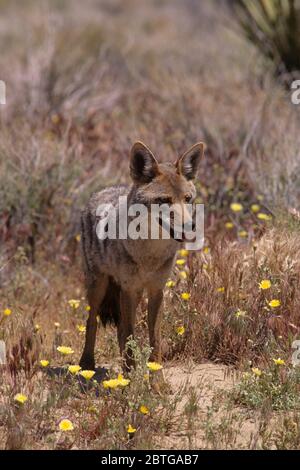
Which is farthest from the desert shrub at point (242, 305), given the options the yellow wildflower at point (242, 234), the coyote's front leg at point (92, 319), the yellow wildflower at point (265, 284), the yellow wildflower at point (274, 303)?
the yellow wildflower at point (242, 234)

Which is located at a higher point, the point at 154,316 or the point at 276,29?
the point at 276,29

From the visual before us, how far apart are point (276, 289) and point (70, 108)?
19.9 ft

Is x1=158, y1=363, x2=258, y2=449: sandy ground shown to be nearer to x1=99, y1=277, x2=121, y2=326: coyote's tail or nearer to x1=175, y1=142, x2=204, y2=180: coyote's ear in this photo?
x1=99, y1=277, x2=121, y2=326: coyote's tail

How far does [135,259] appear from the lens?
5285mm

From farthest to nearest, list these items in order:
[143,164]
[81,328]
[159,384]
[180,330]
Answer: [81,328]
[180,330]
[143,164]
[159,384]

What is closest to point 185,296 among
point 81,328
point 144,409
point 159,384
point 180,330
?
point 180,330

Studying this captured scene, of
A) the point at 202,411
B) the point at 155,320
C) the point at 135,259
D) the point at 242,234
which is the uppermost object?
the point at 242,234

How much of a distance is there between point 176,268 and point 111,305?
0.69 m

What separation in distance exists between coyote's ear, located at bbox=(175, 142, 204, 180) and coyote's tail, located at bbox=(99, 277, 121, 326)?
1.11 m

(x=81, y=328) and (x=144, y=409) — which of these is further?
(x=81, y=328)

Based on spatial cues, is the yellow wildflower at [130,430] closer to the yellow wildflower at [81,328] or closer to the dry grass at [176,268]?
the dry grass at [176,268]

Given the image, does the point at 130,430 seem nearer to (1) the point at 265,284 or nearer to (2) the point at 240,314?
(2) the point at 240,314

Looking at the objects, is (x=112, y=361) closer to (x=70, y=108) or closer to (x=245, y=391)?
(x=245, y=391)
